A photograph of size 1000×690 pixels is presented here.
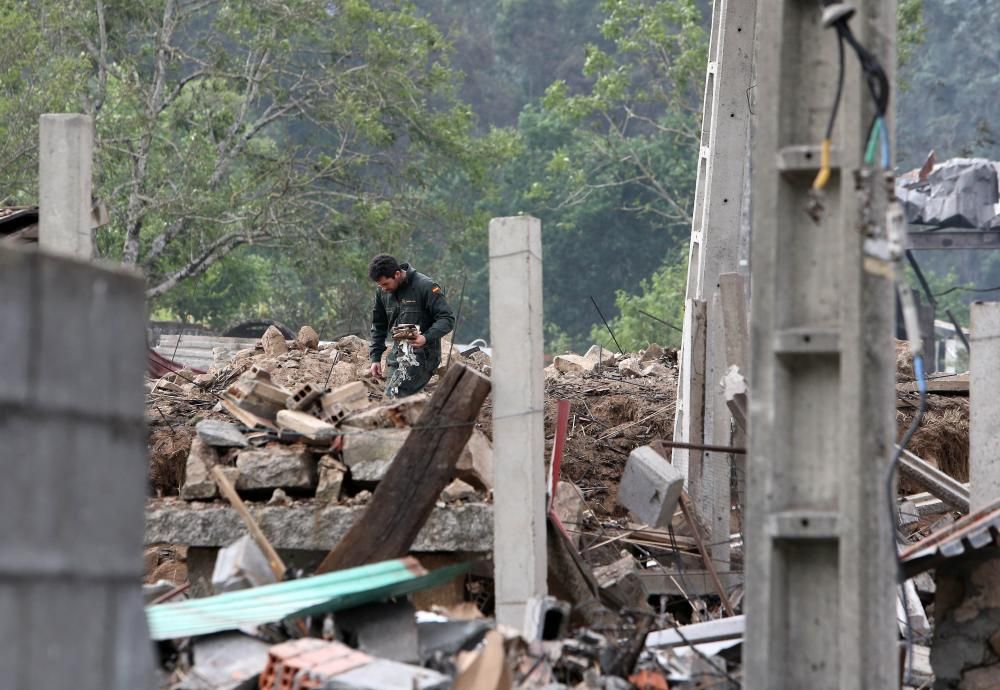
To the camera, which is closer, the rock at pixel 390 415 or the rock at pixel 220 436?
the rock at pixel 390 415

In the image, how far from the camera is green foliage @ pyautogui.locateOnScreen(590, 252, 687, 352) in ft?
116

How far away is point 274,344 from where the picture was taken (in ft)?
49.8

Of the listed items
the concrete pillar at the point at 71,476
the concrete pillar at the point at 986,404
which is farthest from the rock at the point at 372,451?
the concrete pillar at the point at 71,476

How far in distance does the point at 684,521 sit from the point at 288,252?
20.6m

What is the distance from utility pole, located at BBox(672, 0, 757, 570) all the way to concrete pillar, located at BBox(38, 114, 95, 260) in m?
4.46

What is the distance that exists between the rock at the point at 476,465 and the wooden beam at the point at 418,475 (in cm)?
71

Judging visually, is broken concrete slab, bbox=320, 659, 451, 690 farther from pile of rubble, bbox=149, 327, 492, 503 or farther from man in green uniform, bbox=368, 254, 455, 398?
man in green uniform, bbox=368, 254, 455, 398

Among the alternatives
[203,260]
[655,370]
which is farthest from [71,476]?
[203,260]

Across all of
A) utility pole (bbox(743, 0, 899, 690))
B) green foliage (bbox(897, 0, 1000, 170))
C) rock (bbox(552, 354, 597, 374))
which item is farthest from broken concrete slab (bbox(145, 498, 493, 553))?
green foliage (bbox(897, 0, 1000, 170))

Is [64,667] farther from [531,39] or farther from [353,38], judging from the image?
[531,39]

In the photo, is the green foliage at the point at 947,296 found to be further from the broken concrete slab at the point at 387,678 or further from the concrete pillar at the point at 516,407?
the broken concrete slab at the point at 387,678

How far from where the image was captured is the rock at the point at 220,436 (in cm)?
887

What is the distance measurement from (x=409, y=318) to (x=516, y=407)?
3557 millimetres

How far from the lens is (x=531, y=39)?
60.9 m
